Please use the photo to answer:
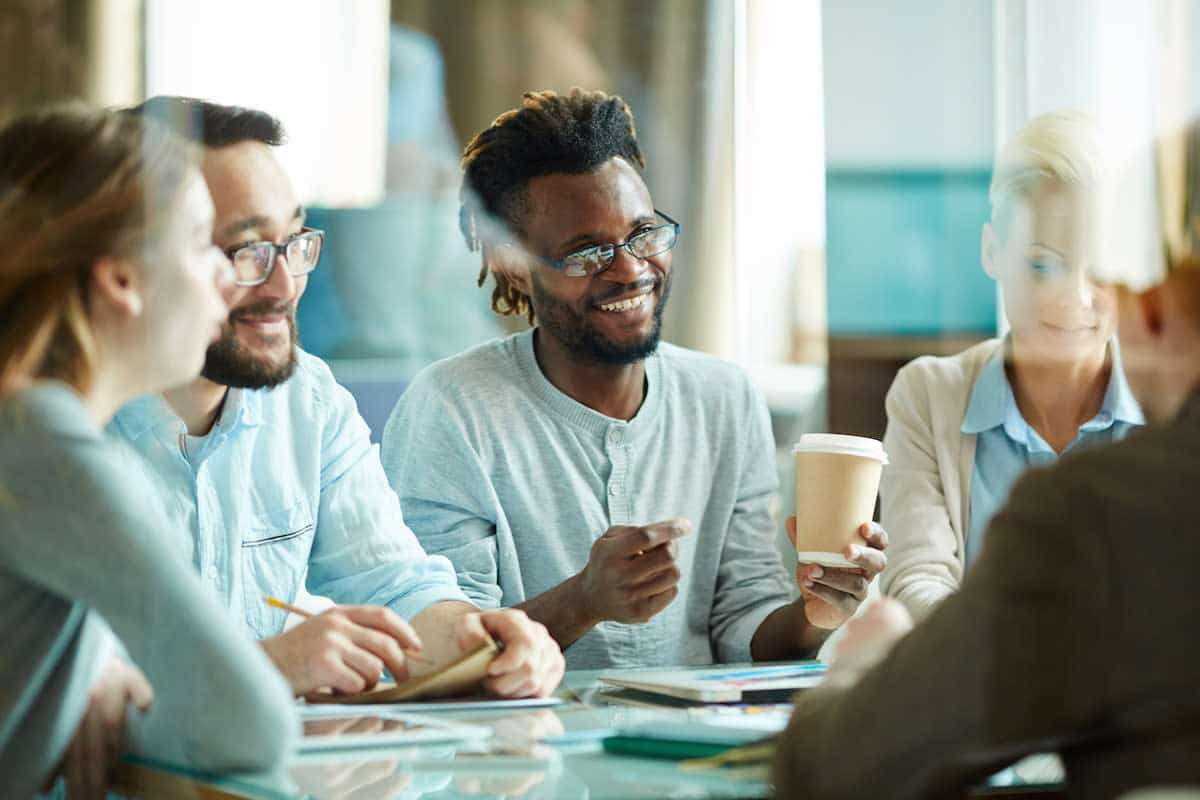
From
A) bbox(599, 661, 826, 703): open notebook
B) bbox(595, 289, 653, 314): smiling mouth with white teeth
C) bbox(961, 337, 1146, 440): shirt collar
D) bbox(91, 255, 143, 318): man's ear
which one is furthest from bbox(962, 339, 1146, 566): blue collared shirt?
bbox(91, 255, 143, 318): man's ear

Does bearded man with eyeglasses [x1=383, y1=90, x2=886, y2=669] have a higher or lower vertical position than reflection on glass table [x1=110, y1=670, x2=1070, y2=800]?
higher

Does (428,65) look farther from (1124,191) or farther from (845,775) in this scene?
(845,775)

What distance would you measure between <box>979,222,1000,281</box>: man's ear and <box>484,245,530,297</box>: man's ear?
1.84ft

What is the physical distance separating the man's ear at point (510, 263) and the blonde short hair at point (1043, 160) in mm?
577

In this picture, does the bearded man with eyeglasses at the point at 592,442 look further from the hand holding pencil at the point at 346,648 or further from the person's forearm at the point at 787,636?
the hand holding pencil at the point at 346,648

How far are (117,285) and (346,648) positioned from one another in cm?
39

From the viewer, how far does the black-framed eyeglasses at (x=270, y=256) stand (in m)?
1.33

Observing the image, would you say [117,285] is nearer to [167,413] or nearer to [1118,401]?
[167,413]

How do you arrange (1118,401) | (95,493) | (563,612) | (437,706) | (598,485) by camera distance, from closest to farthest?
(95,493) < (1118,401) < (437,706) < (563,612) < (598,485)

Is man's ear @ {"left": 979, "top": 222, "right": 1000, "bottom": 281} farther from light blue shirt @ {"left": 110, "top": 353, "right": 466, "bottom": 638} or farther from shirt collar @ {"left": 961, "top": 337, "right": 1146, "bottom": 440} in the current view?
light blue shirt @ {"left": 110, "top": 353, "right": 466, "bottom": 638}

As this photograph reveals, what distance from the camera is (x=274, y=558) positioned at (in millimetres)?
1412

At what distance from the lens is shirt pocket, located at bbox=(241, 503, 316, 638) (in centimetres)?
136

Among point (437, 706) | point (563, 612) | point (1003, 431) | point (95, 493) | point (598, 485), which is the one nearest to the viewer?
point (95, 493)

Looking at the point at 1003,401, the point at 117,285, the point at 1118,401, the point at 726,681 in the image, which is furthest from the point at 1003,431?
the point at 117,285
